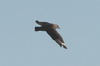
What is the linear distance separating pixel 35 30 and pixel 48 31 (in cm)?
234

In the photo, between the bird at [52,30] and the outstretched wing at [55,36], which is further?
→ the outstretched wing at [55,36]

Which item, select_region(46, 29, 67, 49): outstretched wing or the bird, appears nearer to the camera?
the bird

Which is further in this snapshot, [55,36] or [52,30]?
[55,36]

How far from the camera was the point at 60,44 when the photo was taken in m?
37.2

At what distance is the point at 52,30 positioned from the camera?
37156mm

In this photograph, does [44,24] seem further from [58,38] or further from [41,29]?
[58,38]

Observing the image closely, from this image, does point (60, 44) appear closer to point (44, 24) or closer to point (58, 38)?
point (58, 38)

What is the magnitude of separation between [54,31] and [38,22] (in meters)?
3.37

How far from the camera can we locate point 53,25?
37156 mm

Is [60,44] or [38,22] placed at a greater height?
[38,22]

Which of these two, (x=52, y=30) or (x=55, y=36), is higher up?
(x=52, y=30)

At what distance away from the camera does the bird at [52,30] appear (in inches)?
1432

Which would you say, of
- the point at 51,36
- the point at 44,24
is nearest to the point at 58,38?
the point at 51,36

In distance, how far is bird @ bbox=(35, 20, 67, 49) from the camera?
119ft
